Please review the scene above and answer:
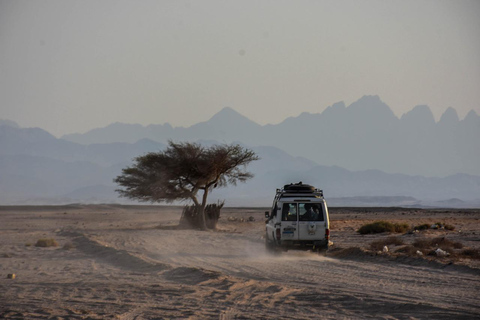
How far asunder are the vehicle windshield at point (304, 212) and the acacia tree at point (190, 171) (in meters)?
20.2

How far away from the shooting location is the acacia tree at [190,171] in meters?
43.1

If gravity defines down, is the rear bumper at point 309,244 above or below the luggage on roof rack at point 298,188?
below

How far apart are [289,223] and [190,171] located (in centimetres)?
2167

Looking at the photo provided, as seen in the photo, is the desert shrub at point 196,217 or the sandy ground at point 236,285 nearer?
the sandy ground at point 236,285

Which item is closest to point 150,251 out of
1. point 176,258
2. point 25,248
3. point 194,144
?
point 176,258

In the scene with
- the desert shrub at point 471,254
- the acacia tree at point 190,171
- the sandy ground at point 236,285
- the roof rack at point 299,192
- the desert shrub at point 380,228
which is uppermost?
the acacia tree at point 190,171

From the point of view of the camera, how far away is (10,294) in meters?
14.5

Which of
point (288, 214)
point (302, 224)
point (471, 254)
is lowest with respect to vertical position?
point (471, 254)

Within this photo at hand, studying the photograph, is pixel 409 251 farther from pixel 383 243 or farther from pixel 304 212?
pixel 304 212

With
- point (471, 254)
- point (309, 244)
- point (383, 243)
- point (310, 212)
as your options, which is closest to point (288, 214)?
point (310, 212)

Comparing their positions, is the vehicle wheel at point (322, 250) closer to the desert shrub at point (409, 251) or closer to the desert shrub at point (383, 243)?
the desert shrub at point (409, 251)

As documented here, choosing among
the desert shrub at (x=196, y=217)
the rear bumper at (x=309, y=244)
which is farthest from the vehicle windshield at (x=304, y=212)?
the desert shrub at (x=196, y=217)

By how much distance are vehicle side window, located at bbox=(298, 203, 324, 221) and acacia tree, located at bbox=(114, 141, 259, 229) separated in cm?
2037

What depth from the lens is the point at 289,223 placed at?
22422mm
